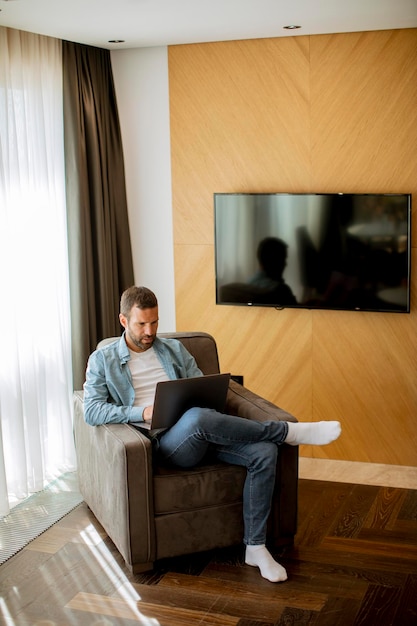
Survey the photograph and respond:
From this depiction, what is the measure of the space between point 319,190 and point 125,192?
123 cm

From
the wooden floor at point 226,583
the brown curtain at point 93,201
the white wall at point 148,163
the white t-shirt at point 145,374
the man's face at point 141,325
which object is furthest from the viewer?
the white wall at point 148,163

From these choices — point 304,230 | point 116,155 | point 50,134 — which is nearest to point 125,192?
point 116,155

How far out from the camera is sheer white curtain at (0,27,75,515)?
4270 millimetres

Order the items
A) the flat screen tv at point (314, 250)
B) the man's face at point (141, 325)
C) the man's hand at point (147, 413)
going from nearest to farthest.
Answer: the man's hand at point (147, 413), the man's face at point (141, 325), the flat screen tv at point (314, 250)

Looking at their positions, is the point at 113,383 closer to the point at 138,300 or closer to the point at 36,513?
the point at 138,300

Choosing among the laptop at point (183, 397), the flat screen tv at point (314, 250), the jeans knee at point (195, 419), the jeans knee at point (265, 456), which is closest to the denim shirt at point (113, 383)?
the laptop at point (183, 397)

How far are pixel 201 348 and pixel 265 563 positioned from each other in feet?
3.85

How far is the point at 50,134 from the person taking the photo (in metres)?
4.57

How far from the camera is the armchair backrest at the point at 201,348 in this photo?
13.8 ft

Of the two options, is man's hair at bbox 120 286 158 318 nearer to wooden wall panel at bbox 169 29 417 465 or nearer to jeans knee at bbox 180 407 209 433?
jeans knee at bbox 180 407 209 433

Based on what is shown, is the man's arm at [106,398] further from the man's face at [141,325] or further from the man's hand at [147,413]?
the man's face at [141,325]

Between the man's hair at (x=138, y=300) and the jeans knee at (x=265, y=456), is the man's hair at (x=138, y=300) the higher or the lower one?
the higher one

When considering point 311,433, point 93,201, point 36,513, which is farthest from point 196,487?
point 93,201

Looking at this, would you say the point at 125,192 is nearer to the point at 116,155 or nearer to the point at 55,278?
the point at 116,155
